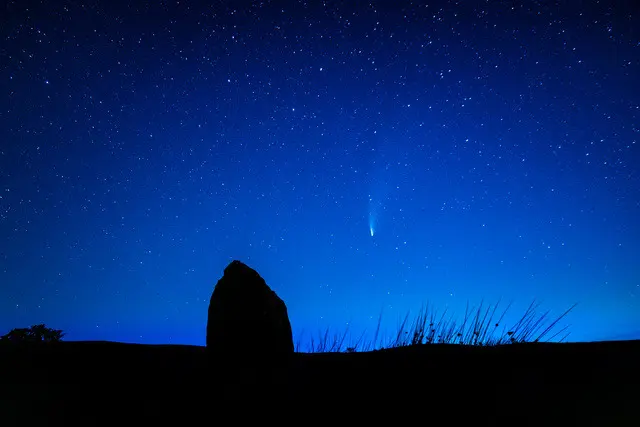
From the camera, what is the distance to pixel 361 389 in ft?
10.6

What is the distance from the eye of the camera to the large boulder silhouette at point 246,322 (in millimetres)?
4270

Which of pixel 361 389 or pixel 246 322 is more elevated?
pixel 246 322

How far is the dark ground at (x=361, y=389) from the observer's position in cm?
279

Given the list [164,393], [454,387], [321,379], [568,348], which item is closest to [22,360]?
[164,393]

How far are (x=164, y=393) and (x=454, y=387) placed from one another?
2.15m

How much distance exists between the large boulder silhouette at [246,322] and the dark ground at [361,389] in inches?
12.7

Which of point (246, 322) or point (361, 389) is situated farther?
point (246, 322)

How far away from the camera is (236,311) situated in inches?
173

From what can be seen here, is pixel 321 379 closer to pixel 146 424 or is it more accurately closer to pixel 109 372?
pixel 146 424

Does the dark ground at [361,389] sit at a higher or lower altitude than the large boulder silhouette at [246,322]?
lower

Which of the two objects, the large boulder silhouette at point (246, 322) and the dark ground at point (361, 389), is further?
the large boulder silhouette at point (246, 322)

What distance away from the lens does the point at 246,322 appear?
14.3 ft

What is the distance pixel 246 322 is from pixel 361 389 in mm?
1542

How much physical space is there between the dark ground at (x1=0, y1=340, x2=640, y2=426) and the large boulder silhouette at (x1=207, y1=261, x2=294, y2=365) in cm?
32
